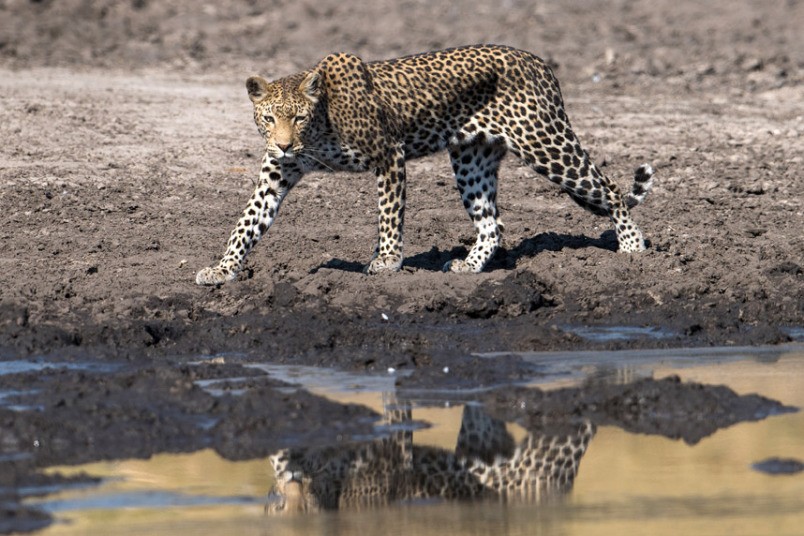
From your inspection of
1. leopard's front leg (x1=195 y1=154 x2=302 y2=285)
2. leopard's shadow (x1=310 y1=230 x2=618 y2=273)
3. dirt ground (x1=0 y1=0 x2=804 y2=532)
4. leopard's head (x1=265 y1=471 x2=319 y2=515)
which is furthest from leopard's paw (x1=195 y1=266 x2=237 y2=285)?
leopard's head (x1=265 y1=471 x2=319 y2=515)

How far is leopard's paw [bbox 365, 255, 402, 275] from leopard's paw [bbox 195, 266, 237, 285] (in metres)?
0.89

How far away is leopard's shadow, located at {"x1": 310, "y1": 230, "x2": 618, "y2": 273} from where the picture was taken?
11734mm

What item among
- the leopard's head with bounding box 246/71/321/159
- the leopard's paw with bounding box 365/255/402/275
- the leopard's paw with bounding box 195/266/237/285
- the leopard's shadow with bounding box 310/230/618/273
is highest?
the leopard's head with bounding box 246/71/321/159

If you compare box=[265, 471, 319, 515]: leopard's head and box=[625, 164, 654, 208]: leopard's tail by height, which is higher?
box=[625, 164, 654, 208]: leopard's tail

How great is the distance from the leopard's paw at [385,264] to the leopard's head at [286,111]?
3.08 feet

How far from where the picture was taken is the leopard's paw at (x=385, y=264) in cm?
1102

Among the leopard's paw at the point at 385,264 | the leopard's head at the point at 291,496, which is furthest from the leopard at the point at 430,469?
the leopard's paw at the point at 385,264

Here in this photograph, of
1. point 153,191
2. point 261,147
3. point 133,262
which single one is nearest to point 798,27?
point 261,147

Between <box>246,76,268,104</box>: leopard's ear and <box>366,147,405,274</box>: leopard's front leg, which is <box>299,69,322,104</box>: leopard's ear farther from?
<box>366,147,405,274</box>: leopard's front leg

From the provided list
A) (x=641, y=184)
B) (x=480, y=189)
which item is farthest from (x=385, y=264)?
(x=641, y=184)

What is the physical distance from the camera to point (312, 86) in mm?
10562

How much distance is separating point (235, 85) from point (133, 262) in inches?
229

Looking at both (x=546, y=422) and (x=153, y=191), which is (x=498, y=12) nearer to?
(x=153, y=191)

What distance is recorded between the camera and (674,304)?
10758mm
